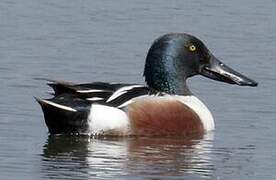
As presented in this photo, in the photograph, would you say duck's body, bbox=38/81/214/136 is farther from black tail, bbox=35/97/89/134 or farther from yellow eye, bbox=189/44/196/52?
yellow eye, bbox=189/44/196/52

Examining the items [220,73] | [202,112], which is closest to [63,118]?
[202,112]

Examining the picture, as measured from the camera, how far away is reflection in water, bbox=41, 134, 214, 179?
39.1 ft

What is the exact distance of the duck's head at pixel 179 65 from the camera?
1442 cm

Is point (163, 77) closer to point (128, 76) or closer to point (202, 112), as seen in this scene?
point (202, 112)

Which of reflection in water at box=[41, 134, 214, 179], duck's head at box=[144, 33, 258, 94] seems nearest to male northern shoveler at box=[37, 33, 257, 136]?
duck's head at box=[144, 33, 258, 94]

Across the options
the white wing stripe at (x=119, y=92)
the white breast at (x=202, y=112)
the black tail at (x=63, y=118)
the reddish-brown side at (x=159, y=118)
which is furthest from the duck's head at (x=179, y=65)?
the black tail at (x=63, y=118)

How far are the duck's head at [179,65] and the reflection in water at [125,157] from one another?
0.74 metres

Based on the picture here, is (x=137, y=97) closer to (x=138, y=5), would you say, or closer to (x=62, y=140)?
(x=62, y=140)

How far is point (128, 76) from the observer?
16.2 metres

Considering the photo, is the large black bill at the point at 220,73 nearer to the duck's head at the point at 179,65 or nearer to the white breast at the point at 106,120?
the duck's head at the point at 179,65

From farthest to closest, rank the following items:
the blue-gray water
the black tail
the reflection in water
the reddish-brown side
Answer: the reddish-brown side
the black tail
the blue-gray water
the reflection in water

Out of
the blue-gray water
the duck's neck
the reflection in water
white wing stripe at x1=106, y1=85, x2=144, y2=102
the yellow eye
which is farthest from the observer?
the yellow eye

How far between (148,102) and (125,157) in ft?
4.39

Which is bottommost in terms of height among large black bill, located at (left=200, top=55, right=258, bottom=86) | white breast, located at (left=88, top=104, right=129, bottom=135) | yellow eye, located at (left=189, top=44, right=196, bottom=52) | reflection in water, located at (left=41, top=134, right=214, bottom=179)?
reflection in water, located at (left=41, top=134, right=214, bottom=179)
